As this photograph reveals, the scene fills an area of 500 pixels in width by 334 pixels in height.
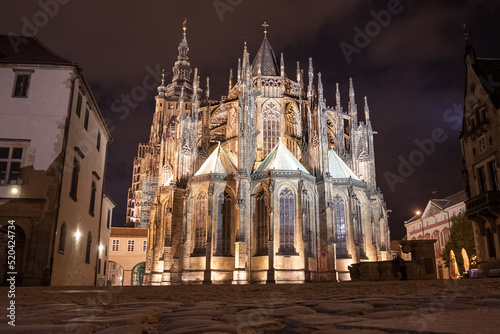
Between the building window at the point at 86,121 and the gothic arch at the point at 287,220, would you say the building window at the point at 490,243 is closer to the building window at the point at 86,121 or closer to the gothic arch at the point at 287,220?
the gothic arch at the point at 287,220

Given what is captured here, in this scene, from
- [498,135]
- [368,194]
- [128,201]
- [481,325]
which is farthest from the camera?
[128,201]

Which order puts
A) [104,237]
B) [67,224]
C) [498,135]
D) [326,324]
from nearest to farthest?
[326,324], [67,224], [498,135], [104,237]

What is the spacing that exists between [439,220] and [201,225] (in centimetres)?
4014

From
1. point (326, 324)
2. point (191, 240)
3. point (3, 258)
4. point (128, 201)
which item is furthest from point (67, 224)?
point (128, 201)

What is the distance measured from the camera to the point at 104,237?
29.4m

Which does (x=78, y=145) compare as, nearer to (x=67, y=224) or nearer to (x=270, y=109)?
(x=67, y=224)

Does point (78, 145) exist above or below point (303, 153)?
below

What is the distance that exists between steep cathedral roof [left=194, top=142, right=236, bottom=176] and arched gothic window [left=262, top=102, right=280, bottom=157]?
194 inches

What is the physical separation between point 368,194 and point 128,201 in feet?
180

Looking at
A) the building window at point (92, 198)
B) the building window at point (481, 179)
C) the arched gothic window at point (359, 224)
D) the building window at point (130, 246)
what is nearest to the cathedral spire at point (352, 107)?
the arched gothic window at point (359, 224)

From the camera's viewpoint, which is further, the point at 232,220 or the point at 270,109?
the point at 270,109

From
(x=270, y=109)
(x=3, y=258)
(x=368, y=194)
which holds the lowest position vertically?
(x=3, y=258)

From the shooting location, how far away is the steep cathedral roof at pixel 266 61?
46369mm

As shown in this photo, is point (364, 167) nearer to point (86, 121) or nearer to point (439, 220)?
point (86, 121)
